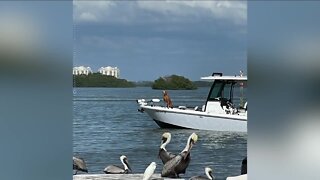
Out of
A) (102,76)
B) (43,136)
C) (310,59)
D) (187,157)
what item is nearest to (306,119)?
(310,59)

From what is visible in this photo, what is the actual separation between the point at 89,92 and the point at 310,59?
3.47ft

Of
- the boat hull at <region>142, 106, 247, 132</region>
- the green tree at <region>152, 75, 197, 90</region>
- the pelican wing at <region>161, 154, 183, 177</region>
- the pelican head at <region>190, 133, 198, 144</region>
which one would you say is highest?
the green tree at <region>152, 75, 197, 90</region>

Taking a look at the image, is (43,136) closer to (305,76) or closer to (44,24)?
(44,24)

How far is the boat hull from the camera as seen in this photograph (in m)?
4.24

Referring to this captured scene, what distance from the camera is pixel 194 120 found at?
194 inches

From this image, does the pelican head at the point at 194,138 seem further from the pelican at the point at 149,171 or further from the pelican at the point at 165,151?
the pelican at the point at 149,171

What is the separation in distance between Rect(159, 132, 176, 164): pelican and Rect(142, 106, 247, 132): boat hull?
32cm

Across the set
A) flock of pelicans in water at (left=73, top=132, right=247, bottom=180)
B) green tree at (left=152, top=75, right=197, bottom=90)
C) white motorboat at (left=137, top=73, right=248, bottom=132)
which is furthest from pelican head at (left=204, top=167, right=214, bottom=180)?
green tree at (left=152, top=75, right=197, bottom=90)

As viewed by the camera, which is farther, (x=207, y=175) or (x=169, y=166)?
(x=207, y=175)

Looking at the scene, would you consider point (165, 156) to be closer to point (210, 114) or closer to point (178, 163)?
point (178, 163)

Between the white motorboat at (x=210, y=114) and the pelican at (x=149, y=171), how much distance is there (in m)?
0.47

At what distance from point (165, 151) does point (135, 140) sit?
0.42 meters

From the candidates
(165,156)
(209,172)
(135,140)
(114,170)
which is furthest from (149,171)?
(135,140)

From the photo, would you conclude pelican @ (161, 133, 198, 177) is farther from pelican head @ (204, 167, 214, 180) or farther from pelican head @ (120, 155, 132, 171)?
pelican head @ (120, 155, 132, 171)
